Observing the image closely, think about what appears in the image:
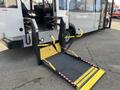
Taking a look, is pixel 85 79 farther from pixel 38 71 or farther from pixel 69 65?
pixel 38 71

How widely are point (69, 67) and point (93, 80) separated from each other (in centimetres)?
81

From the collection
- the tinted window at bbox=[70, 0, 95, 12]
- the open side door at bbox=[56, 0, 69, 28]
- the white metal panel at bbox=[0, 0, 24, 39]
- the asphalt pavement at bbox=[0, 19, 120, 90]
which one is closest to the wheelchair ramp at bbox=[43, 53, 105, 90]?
the asphalt pavement at bbox=[0, 19, 120, 90]

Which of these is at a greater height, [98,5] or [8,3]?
[98,5]

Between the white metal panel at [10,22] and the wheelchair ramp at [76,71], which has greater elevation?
the white metal panel at [10,22]

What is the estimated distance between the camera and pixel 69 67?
402 cm

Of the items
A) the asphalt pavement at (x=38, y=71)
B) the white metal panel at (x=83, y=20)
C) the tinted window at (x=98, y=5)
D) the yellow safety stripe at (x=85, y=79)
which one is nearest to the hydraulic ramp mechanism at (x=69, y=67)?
the yellow safety stripe at (x=85, y=79)

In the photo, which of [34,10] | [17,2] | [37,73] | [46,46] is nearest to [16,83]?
[37,73]

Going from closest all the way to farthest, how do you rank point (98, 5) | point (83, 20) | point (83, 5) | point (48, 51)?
point (48, 51), point (83, 5), point (83, 20), point (98, 5)

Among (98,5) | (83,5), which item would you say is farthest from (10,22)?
(98,5)

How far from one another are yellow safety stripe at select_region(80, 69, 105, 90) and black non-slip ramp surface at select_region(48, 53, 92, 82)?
1.05 ft

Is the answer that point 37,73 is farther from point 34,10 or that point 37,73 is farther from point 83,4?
point 83,4

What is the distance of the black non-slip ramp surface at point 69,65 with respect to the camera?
371cm

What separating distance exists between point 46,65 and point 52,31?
67.1 inches

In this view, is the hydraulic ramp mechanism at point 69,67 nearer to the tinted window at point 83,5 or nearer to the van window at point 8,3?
the van window at point 8,3
